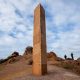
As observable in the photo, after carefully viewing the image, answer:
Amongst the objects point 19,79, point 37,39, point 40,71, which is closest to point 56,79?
point 40,71

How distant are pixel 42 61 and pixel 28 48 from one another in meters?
23.6

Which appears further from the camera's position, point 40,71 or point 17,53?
point 17,53

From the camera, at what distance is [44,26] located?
15.4 m

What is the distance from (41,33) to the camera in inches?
581

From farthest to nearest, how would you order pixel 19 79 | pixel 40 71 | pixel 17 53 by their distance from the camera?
pixel 17 53
pixel 40 71
pixel 19 79

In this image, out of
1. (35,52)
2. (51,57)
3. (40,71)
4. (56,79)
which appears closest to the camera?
(56,79)

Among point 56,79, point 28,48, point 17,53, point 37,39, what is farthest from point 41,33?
point 17,53

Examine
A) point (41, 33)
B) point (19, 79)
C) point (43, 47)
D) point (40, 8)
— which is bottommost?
point (19, 79)

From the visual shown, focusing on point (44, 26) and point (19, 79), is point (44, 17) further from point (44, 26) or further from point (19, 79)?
point (19, 79)

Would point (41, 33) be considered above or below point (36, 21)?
below

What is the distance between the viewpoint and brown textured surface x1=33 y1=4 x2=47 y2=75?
47.1 ft

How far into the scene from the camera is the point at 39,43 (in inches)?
576

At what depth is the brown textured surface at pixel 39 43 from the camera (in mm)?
14367

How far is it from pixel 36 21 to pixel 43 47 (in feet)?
8.60
